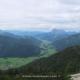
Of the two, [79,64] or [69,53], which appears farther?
[69,53]

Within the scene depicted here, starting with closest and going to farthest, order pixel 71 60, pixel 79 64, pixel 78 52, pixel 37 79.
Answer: pixel 37 79 → pixel 79 64 → pixel 71 60 → pixel 78 52

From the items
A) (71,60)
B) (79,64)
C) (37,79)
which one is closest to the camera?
(37,79)

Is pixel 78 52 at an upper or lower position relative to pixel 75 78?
upper

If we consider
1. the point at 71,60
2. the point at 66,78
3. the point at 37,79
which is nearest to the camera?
the point at 66,78

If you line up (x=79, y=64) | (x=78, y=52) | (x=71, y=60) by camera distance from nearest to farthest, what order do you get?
(x=79, y=64), (x=71, y=60), (x=78, y=52)

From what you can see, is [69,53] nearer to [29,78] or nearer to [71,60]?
[71,60]

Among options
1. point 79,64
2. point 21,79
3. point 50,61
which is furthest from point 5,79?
point 50,61

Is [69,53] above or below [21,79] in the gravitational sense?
above

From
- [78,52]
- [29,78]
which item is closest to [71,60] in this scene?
[78,52]

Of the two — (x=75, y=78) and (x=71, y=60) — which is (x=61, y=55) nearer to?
(x=71, y=60)
